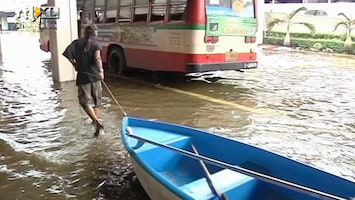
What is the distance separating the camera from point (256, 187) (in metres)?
3.37

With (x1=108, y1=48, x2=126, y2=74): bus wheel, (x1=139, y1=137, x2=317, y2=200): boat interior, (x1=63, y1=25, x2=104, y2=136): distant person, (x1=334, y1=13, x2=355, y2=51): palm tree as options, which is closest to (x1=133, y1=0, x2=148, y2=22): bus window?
(x1=108, y1=48, x2=126, y2=74): bus wheel

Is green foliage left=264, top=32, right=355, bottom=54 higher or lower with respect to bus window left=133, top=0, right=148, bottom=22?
lower

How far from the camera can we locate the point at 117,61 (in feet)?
35.1

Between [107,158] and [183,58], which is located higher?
[183,58]

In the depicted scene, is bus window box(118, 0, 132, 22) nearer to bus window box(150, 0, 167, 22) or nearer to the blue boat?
bus window box(150, 0, 167, 22)

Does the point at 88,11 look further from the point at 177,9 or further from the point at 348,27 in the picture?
the point at 348,27

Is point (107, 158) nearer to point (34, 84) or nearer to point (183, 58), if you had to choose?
point (183, 58)

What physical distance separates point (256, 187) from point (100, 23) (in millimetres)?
8683

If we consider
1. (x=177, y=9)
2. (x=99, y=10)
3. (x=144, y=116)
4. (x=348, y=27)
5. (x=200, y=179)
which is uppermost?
(x=99, y=10)

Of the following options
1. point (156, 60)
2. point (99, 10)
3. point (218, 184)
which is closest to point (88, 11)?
point (99, 10)

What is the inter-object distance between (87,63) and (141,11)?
14.1ft

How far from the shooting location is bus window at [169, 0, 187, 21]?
26.8 feet

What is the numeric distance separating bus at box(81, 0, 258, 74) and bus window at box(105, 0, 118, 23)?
0.03 metres

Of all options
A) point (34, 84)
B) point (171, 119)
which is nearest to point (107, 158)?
point (171, 119)
